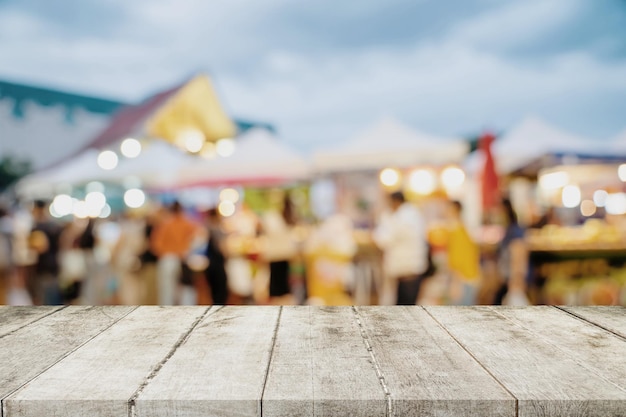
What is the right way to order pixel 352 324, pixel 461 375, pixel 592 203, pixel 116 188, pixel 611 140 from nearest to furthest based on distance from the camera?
pixel 461 375, pixel 352 324, pixel 611 140, pixel 116 188, pixel 592 203

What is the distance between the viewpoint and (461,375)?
92 cm

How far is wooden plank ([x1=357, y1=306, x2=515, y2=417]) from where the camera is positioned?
0.82 m

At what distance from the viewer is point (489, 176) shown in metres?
5.00

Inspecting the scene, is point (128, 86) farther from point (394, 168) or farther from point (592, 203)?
point (592, 203)

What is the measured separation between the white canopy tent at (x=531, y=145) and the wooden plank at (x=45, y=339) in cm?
408

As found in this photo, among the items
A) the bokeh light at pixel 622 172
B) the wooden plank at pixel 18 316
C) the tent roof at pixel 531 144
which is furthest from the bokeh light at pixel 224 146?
the wooden plank at pixel 18 316

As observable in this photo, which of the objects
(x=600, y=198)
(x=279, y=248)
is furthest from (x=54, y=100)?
(x=600, y=198)

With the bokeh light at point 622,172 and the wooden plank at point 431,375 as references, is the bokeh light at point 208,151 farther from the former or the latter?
the wooden plank at point 431,375

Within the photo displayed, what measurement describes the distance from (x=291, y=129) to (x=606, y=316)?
4178 mm

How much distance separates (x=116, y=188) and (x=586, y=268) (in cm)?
427

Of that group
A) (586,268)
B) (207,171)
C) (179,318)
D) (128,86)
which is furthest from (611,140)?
(179,318)

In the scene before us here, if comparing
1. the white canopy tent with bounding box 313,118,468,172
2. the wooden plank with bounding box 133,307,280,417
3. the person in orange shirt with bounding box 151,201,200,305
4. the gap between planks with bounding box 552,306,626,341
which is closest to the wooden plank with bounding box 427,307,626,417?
the gap between planks with bounding box 552,306,626,341

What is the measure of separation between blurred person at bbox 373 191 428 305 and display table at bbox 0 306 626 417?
2.79m

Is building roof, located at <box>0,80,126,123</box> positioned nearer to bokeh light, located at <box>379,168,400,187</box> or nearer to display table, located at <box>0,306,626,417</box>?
bokeh light, located at <box>379,168,400,187</box>
